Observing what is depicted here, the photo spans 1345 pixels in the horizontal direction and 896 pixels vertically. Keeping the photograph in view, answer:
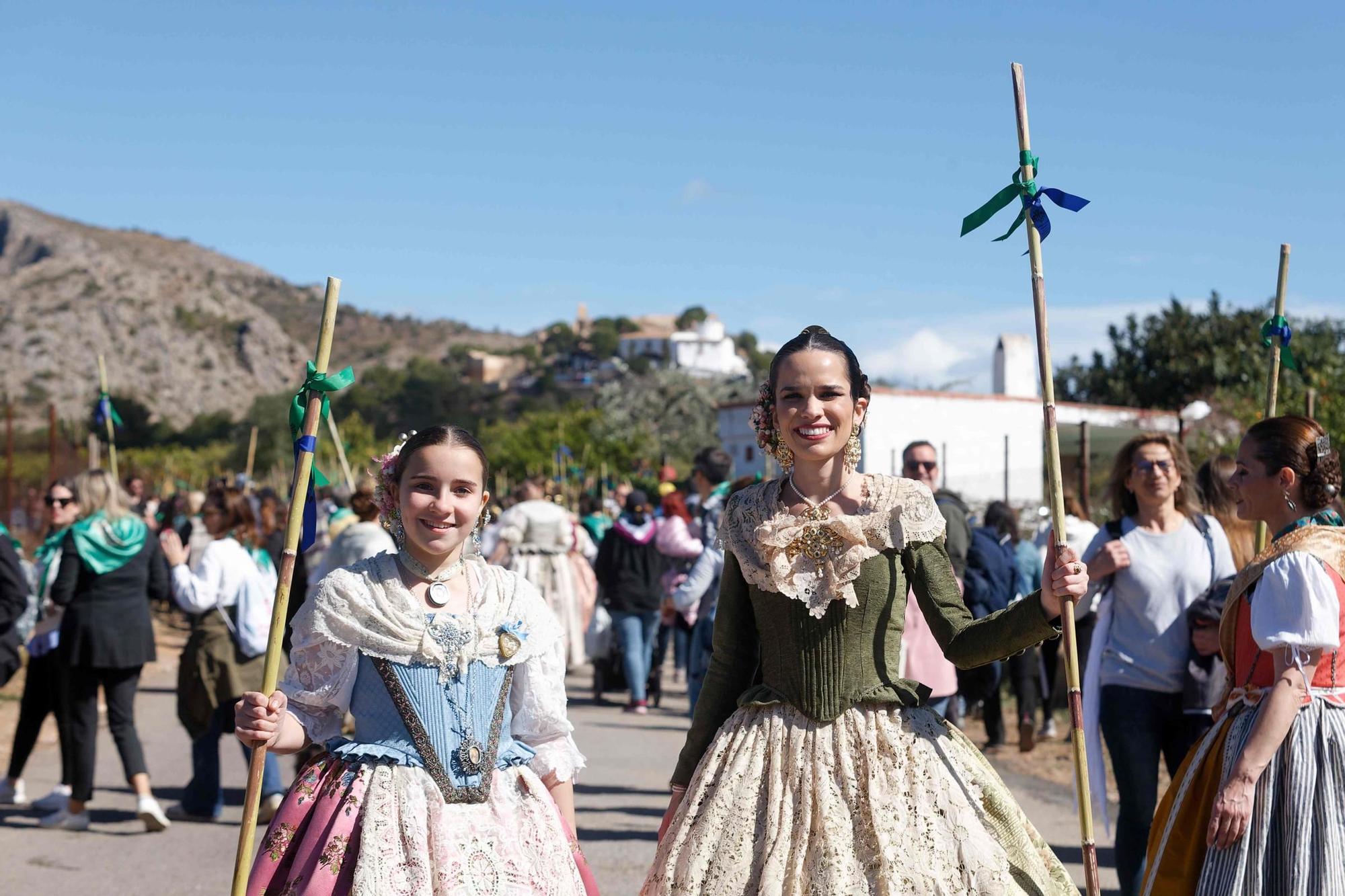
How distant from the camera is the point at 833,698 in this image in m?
3.70

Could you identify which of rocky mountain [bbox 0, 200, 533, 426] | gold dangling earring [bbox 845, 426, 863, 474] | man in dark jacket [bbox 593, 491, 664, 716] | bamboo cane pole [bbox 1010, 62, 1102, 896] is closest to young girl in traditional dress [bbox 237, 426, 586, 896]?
gold dangling earring [bbox 845, 426, 863, 474]

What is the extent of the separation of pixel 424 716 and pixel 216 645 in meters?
4.59

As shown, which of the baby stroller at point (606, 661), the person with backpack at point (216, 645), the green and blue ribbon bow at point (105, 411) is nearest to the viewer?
the person with backpack at point (216, 645)

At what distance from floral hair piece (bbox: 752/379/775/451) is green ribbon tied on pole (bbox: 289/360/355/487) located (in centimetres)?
109

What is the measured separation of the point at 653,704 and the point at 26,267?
105m

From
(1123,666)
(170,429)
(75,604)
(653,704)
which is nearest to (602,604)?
(653,704)

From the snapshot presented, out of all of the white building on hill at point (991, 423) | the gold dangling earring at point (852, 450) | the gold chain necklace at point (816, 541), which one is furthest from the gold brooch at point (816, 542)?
the white building on hill at point (991, 423)

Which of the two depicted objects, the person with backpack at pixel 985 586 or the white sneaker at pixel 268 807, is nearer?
the white sneaker at pixel 268 807

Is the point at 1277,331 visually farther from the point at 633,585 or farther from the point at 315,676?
the point at 633,585

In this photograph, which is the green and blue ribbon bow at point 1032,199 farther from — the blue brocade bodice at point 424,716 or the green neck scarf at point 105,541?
the green neck scarf at point 105,541

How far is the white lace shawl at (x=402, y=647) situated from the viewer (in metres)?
3.72

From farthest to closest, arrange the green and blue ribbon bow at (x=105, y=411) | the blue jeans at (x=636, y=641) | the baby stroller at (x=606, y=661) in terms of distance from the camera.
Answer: the baby stroller at (x=606, y=661), the blue jeans at (x=636, y=641), the green and blue ribbon bow at (x=105, y=411)

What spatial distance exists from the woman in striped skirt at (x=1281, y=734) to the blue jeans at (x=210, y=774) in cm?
523

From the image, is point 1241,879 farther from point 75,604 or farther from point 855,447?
point 75,604
